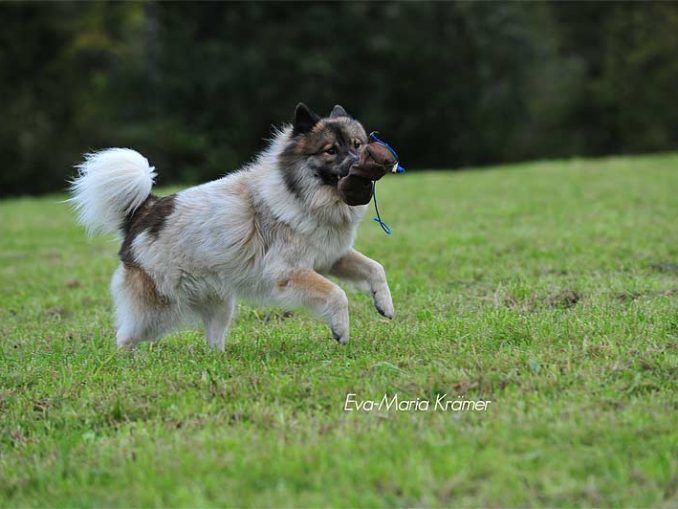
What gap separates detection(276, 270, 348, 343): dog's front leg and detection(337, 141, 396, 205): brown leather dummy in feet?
1.85

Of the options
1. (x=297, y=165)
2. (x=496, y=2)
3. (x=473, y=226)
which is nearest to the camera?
(x=297, y=165)

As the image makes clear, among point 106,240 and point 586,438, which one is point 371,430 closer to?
point 586,438

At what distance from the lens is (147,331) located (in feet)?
19.2

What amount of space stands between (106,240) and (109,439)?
8.68 metres

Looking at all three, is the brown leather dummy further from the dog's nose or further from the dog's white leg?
the dog's white leg

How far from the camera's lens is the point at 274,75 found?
30734 mm

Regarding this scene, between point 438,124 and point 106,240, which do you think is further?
point 438,124

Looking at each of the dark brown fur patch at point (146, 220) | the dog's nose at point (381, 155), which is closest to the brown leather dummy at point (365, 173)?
the dog's nose at point (381, 155)

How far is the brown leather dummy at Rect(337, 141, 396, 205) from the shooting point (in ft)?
17.5

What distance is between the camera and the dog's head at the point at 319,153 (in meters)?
5.55

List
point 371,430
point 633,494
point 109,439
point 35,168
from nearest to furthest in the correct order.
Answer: point 633,494 → point 371,430 → point 109,439 → point 35,168

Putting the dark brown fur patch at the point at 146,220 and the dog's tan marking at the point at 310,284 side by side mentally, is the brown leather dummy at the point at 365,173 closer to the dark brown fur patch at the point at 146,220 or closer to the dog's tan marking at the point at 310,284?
the dog's tan marking at the point at 310,284

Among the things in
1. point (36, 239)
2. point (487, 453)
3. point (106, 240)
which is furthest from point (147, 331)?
point (36, 239)

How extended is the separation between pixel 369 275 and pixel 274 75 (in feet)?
85.4
